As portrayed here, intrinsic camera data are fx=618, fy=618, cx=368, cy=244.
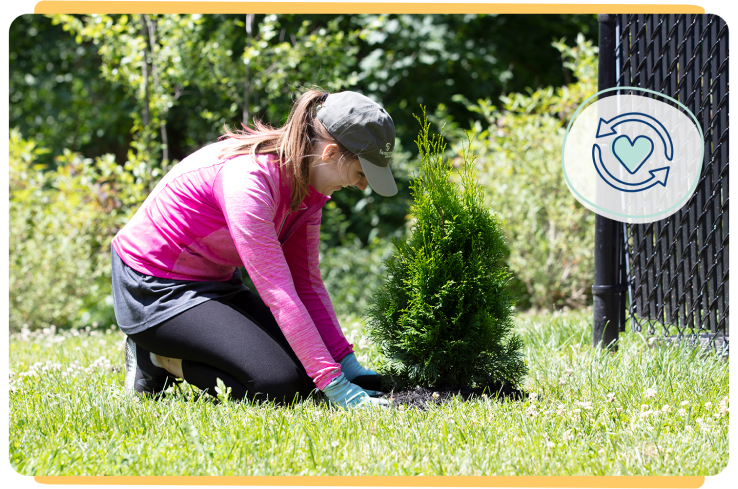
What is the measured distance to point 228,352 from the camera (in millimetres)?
2475

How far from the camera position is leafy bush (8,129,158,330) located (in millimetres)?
5234

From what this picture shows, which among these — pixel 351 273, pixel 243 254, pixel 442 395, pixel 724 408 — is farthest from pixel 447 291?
pixel 351 273

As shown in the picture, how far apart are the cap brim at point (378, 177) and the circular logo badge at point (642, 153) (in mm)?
884

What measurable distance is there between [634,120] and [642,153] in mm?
187

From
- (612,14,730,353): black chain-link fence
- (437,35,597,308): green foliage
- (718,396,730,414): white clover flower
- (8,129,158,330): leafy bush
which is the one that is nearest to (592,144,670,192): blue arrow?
(612,14,730,353): black chain-link fence

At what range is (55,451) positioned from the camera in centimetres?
201

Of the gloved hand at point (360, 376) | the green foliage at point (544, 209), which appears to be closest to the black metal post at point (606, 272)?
the gloved hand at point (360, 376)

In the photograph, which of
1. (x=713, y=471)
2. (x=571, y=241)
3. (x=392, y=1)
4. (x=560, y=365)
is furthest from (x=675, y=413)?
(x=571, y=241)

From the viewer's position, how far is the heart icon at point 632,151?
9.16ft

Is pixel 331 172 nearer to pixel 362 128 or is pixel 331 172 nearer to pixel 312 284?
pixel 362 128

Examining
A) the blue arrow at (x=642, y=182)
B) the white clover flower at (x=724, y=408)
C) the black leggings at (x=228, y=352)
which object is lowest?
the white clover flower at (x=724, y=408)

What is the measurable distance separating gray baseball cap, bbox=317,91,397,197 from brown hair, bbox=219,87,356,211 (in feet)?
0.16

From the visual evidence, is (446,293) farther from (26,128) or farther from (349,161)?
(26,128)

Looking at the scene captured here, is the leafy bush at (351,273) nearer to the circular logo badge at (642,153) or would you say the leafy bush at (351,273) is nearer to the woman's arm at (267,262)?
the circular logo badge at (642,153)
